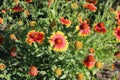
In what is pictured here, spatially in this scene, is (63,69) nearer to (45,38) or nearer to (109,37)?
(45,38)

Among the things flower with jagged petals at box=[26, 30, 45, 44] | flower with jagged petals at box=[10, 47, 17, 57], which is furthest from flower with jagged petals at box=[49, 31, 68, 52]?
flower with jagged petals at box=[10, 47, 17, 57]

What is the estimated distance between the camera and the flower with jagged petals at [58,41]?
309 centimetres

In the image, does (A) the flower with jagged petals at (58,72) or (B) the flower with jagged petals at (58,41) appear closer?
(B) the flower with jagged petals at (58,41)

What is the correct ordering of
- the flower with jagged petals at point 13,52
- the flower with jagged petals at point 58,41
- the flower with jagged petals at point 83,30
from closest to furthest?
the flower with jagged petals at point 58,41 → the flower with jagged petals at point 83,30 → the flower with jagged petals at point 13,52

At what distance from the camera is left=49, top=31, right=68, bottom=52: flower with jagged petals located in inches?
122

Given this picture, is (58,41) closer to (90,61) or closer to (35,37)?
(35,37)

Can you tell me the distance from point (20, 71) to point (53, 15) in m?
0.75

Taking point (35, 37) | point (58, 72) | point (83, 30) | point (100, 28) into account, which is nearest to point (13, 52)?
point (35, 37)

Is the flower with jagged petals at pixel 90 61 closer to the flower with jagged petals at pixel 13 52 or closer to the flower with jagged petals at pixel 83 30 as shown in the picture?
the flower with jagged petals at pixel 83 30

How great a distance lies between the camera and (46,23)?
12.4 feet

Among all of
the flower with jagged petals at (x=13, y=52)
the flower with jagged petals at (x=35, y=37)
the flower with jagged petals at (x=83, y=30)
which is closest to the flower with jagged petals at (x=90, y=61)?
the flower with jagged petals at (x=83, y=30)

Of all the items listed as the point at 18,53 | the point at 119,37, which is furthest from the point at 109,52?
the point at 18,53

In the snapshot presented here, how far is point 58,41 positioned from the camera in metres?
3.11

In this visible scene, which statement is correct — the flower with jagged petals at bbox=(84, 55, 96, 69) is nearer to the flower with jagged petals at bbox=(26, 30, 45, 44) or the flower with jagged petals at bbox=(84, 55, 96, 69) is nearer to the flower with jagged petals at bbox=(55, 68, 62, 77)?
the flower with jagged petals at bbox=(55, 68, 62, 77)
